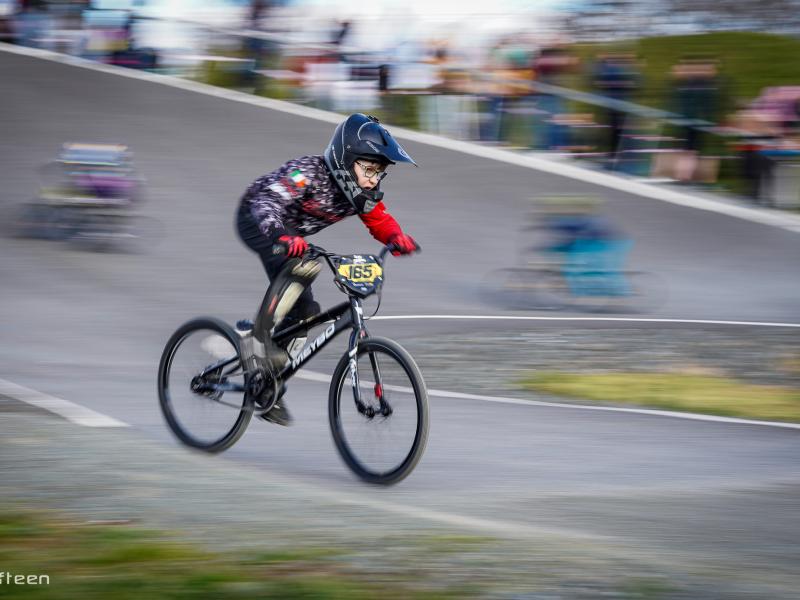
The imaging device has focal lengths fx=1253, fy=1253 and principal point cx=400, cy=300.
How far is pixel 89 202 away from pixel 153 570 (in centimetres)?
1090

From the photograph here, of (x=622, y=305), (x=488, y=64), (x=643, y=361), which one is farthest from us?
(x=488, y=64)

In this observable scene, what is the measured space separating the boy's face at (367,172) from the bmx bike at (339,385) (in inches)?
13.0

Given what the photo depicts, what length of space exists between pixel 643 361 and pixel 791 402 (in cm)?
164

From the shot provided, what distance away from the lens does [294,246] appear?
5.62 meters

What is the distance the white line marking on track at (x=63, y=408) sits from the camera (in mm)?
6824

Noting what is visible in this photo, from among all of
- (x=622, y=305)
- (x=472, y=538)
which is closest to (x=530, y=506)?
(x=472, y=538)

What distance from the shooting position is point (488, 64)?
1927 cm

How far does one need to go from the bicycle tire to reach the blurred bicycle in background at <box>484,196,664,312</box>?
6786 millimetres

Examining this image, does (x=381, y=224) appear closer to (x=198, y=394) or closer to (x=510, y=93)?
(x=198, y=394)

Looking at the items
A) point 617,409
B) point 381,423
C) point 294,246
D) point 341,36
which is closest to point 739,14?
point 341,36

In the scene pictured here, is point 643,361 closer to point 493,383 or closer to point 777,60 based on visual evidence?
point 493,383

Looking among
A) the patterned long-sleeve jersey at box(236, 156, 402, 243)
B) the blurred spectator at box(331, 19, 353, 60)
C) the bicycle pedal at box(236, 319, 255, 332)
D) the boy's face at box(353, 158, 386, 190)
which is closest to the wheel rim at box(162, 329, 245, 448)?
the bicycle pedal at box(236, 319, 255, 332)

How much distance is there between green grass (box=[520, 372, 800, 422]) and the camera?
28.5 feet

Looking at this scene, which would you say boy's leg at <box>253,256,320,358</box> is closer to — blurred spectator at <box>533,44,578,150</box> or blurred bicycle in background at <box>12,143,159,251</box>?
blurred bicycle in background at <box>12,143,159,251</box>
